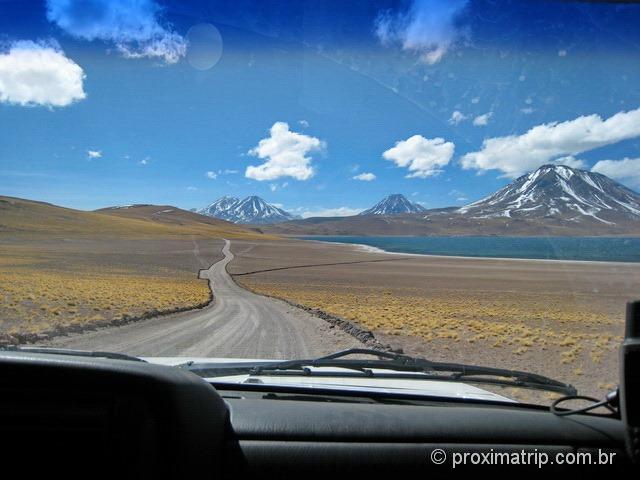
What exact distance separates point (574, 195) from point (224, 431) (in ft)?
23.2

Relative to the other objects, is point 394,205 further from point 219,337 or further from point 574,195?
point 219,337

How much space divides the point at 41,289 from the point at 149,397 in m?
17.2

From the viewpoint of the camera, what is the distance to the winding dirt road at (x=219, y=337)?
8.31 metres

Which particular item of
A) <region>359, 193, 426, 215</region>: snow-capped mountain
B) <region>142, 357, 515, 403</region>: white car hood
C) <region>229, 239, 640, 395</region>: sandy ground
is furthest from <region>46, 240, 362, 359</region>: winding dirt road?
<region>142, 357, 515, 403</region>: white car hood

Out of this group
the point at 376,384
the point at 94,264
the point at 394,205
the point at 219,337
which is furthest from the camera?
the point at 94,264

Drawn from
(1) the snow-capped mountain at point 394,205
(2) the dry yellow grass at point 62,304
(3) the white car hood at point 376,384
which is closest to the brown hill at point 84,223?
(2) the dry yellow grass at point 62,304

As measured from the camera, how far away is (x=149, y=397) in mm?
1791

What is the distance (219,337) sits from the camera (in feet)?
34.1

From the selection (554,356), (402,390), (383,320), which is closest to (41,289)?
(383,320)

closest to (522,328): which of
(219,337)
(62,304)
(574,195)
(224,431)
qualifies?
(574,195)

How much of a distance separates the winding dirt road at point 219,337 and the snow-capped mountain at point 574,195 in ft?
14.8

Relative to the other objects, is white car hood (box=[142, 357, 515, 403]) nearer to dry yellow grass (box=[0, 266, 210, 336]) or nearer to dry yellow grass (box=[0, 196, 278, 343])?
dry yellow grass (box=[0, 196, 278, 343])

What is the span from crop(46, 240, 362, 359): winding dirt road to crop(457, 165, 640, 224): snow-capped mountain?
452cm

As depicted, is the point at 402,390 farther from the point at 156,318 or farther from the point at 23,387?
the point at 156,318
